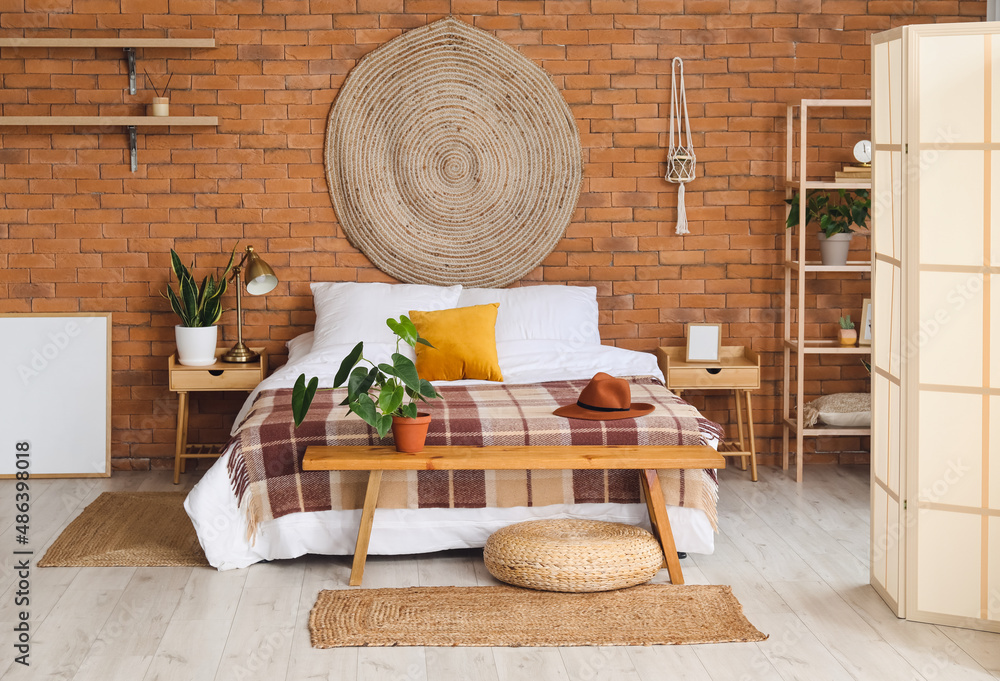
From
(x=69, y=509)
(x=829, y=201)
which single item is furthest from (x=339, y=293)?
(x=829, y=201)

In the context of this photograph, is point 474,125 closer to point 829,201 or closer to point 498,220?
point 498,220

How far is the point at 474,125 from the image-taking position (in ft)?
15.9

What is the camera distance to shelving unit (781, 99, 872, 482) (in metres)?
4.57

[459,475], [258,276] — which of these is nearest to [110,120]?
[258,276]

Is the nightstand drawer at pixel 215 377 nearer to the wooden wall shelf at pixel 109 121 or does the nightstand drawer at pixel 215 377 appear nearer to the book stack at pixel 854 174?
the wooden wall shelf at pixel 109 121

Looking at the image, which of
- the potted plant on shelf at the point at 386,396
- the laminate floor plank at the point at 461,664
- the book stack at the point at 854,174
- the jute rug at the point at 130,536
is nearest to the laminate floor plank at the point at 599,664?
the laminate floor plank at the point at 461,664

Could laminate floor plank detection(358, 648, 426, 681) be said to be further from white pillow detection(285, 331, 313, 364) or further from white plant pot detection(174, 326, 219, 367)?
white plant pot detection(174, 326, 219, 367)

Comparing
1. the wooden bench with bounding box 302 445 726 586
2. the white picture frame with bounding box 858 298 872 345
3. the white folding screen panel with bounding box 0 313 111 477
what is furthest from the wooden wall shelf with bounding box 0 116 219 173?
the white picture frame with bounding box 858 298 872 345

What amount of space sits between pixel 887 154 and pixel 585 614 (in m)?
1.71

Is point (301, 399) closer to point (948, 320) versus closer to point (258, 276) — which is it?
point (258, 276)

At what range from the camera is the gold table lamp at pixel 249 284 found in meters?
4.50

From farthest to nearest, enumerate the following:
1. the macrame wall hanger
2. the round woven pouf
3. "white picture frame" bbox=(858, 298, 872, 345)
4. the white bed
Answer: the macrame wall hanger < "white picture frame" bbox=(858, 298, 872, 345) < the white bed < the round woven pouf

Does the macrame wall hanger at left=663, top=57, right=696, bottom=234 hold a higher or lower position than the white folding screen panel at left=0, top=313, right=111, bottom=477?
higher

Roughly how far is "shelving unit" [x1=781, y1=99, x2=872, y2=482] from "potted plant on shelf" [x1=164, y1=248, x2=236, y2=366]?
8.96 feet
